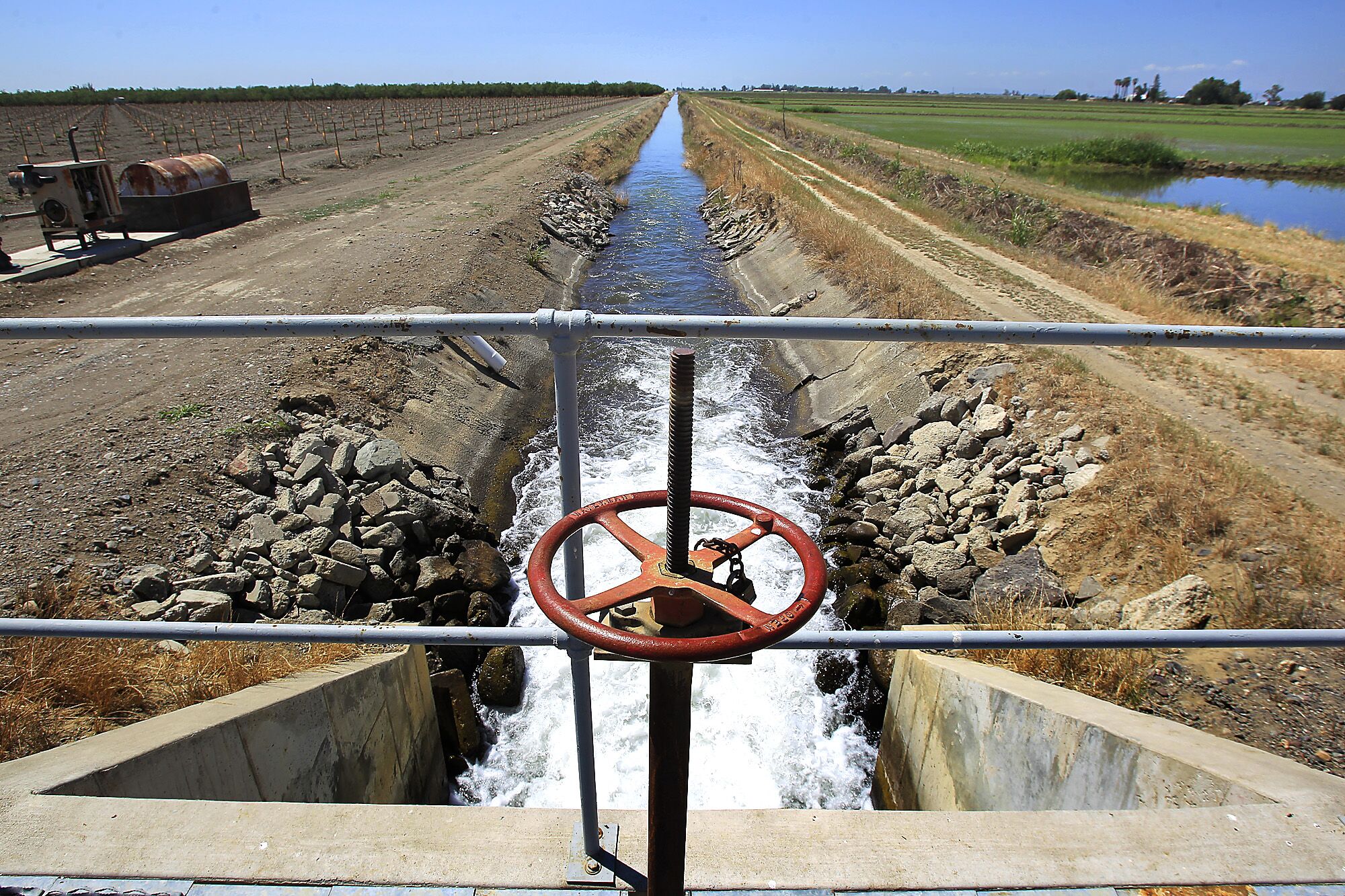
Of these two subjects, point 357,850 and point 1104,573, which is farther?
point 1104,573

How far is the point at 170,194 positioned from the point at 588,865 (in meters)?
18.9

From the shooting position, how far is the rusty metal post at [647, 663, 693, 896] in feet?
5.46

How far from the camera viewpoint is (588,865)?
2.31m

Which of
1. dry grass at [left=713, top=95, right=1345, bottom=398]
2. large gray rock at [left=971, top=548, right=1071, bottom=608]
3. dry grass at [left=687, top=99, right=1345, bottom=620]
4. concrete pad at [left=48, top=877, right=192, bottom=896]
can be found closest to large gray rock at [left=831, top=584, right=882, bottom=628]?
large gray rock at [left=971, top=548, right=1071, bottom=608]

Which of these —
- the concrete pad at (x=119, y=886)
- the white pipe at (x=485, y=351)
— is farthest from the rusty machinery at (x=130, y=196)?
the white pipe at (x=485, y=351)

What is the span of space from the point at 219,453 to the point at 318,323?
7242 mm

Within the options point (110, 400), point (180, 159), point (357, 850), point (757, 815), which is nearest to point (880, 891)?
point (757, 815)

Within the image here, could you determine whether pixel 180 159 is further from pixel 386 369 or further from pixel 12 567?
pixel 12 567

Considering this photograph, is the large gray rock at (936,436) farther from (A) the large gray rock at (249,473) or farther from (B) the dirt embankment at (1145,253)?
(A) the large gray rock at (249,473)

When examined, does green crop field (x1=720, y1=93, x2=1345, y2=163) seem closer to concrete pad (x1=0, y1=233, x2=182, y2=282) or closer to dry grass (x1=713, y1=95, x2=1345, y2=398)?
dry grass (x1=713, y1=95, x2=1345, y2=398)

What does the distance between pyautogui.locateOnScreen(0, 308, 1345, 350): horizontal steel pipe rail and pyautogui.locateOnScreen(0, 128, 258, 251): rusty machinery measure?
1570 centimetres

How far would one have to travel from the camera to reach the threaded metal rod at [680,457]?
4.91 ft

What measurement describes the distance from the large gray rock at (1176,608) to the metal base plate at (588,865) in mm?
4298

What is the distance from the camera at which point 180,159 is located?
17078mm
